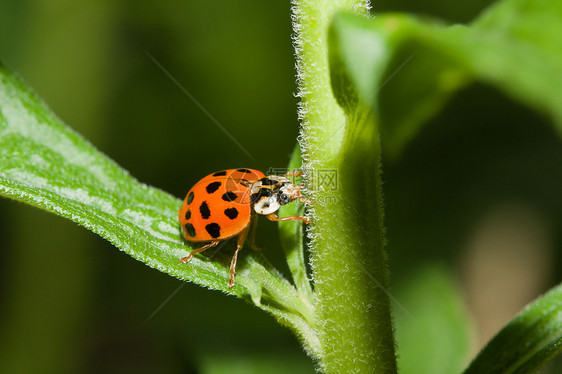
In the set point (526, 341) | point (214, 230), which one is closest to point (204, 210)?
point (214, 230)

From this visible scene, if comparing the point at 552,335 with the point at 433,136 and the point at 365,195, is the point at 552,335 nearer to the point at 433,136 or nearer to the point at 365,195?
the point at 365,195

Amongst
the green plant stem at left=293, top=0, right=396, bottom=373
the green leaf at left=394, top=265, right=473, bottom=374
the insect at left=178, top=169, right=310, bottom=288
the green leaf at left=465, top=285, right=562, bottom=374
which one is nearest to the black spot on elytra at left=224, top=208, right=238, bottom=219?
the insect at left=178, top=169, right=310, bottom=288

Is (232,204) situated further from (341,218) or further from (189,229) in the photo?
(341,218)

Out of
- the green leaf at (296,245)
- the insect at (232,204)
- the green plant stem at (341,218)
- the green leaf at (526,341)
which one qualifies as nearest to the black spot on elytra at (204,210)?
the insect at (232,204)

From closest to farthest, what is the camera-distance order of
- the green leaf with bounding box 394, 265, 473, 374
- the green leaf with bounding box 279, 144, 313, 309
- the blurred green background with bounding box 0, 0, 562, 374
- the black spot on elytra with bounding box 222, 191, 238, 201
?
the green leaf with bounding box 279, 144, 313, 309
the black spot on elytra with bounding box 222, 191, 238, 201
the green leaf with bounding box 394, 265, 473, 374
the blurred green background with bounding box 0, 0, 562, 374

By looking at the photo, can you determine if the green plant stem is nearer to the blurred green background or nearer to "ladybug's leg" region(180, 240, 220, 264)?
"ladybug's leg" region(180, 240, 220, 264)
